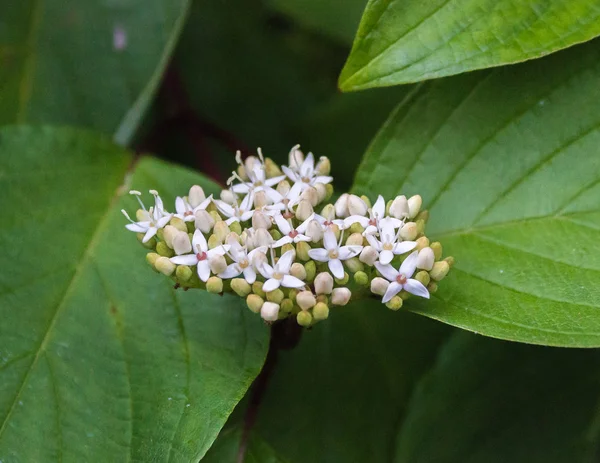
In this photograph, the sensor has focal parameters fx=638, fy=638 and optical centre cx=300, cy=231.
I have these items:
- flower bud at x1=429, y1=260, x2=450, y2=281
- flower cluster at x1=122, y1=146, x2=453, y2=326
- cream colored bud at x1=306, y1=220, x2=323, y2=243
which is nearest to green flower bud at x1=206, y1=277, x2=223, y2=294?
flower cluster at x1=122, y1=146, x2=453, y2=326

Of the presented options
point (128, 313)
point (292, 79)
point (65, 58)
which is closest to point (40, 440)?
point (128, 313)

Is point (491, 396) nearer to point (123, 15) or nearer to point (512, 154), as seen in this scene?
point (512, 154)

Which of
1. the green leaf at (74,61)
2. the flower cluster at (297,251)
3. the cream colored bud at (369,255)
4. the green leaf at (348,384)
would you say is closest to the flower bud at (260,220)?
the flower cluster at (297,251)

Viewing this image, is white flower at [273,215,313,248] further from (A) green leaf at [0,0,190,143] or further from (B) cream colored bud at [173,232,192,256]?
(A) green leaf at [0,0,190,143]

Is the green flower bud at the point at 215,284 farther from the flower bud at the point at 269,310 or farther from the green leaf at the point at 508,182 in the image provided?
the green leaf at the point at 508,182

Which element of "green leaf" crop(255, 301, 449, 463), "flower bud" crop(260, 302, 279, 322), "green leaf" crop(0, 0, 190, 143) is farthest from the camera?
"green leaf" crop(0, 0, 190, 143)

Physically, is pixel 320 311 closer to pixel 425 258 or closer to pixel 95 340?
pixel 425 258
